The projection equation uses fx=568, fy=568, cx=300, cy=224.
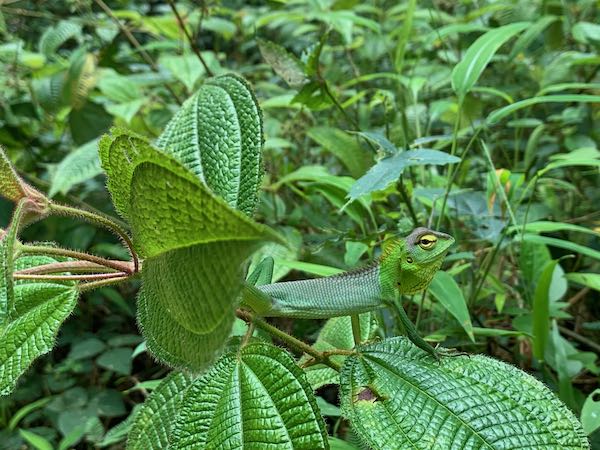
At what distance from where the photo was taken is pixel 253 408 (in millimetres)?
547

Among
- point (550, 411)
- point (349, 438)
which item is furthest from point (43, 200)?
point (349, 438)

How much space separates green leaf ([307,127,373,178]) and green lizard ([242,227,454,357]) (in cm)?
68

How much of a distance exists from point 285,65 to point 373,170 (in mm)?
460

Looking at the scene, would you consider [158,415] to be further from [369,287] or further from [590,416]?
[590,416]

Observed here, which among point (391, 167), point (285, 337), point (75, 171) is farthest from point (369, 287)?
point (75, 171)

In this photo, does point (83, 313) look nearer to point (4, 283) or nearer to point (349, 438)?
point (349, 438)

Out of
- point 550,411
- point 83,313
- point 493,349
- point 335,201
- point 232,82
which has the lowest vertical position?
point 83,313

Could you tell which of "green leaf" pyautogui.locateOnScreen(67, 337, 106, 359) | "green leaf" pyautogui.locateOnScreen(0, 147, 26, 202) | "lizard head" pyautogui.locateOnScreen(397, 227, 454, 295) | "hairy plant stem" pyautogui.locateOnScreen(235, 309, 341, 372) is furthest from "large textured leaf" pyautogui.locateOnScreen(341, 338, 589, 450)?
"green leaf" pyautogui.locateOnScreen(67, 337, 106, 359)

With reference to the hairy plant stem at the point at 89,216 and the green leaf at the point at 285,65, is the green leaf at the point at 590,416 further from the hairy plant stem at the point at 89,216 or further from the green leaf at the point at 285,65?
the green leaf at the point at 285,65

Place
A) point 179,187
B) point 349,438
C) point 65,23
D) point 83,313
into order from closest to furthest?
point 179,187
point 349,438
point 83,313
point 65,23

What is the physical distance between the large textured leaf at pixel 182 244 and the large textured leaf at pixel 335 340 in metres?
0.29

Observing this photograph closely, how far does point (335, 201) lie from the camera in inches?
49.3

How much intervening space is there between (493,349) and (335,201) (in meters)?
0.46

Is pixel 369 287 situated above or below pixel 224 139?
below
